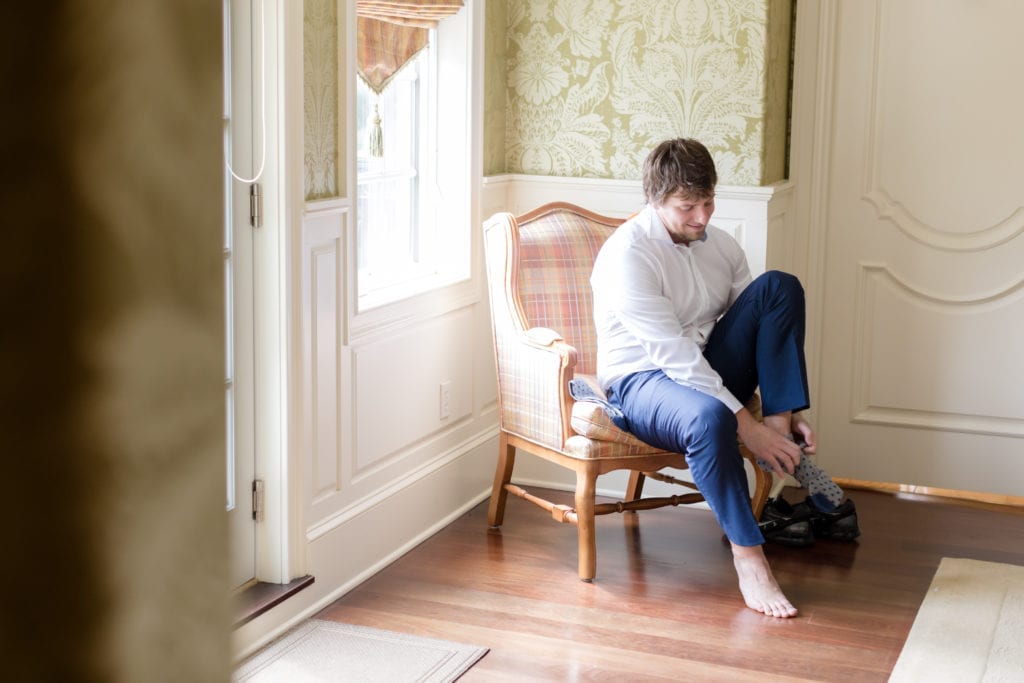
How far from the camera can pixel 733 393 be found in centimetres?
322

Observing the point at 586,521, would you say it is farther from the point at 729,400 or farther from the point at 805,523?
the point at 805,523

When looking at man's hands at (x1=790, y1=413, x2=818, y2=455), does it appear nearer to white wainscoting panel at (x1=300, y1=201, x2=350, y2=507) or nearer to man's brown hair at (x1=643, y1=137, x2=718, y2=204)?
man's brown hair at (x1=643, y1=137, x2=718, y2=204)

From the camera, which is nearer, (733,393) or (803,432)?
(803,432)

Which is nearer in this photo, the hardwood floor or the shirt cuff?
the hardwood floor

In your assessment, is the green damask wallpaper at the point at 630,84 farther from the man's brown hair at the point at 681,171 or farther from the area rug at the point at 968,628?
the area rug at the point at 968,628

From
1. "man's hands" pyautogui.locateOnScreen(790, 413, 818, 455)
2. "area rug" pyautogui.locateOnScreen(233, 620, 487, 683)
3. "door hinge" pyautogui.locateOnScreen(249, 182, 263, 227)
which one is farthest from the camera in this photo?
"man's hands" pyautogui.locateOnScreen(790, 413, 818, 455)

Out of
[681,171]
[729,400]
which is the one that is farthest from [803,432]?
[681,171]

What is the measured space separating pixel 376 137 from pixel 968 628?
1.98 m

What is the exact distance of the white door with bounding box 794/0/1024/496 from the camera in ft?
12.5

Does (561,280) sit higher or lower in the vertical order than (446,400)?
higher

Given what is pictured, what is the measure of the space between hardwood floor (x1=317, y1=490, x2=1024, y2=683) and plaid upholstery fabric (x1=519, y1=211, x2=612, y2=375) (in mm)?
575

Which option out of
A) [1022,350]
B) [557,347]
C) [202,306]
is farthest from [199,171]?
[1022,350]

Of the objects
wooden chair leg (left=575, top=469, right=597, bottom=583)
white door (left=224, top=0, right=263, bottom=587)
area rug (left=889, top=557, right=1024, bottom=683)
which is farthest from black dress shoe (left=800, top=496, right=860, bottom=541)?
white door (left=224, top=0, right=263, bottom=587)

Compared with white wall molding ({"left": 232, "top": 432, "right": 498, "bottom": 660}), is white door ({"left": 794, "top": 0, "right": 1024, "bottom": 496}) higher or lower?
higher
